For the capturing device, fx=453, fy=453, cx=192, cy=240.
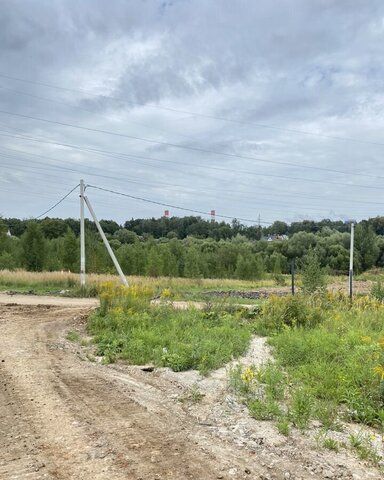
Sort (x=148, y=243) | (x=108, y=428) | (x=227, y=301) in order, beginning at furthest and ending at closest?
(x=148, y=243) → (x=227, y=301) → (x=108, y=428)

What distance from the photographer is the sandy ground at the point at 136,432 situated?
12.4 ft

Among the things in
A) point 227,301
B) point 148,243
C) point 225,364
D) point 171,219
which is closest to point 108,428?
point 225,364

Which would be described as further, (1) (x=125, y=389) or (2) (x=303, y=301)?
(2) (x=303, y=301)

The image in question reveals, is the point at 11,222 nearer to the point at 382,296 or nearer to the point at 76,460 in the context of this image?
the point at 382,296

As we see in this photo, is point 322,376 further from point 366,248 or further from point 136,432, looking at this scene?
point 366,248

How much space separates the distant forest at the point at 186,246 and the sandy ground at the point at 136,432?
2388 cm

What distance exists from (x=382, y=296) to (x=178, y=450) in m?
11.7

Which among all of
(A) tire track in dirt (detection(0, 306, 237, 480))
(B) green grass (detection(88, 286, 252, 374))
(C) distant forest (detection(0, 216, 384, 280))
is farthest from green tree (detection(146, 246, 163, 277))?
(A) tire track in dirt (detection(0, 306, 237, 480))

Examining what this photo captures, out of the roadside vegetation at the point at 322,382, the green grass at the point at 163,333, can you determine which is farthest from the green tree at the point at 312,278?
the roadside vegetation at the point at 322,382

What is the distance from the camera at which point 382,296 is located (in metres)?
14.1

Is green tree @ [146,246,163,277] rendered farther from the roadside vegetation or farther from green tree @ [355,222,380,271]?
green tree @ [355,222,380,271]

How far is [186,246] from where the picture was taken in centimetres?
6181

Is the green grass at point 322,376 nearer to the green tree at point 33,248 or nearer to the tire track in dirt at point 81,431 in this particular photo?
the tire track in dirt at point 81,431

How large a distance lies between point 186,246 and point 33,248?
94.9 ft
